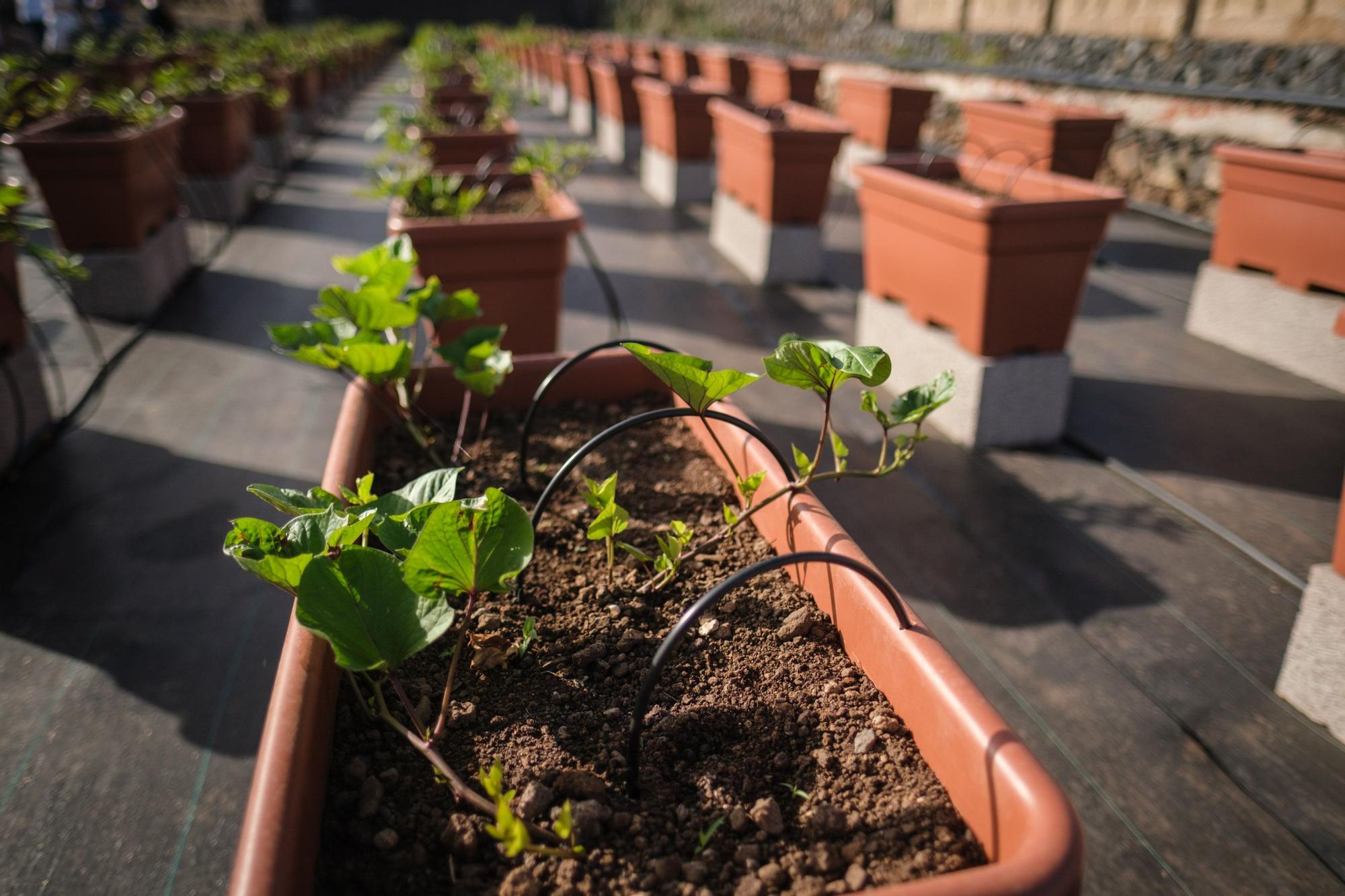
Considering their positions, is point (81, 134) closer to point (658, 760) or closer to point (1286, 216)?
point (658, 760)

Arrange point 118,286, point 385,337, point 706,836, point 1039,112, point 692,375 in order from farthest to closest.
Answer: point 1039,112, point 118,286, point 385,337, point 692,375, point 706,836

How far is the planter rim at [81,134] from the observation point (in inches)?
119

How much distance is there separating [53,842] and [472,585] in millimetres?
893

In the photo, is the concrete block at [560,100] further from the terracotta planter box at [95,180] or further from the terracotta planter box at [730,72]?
the terracotta planter box at [95,180]

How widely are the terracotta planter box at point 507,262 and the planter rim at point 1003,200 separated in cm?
92

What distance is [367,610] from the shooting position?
787 mm

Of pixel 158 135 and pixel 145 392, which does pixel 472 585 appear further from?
pixel 158 135

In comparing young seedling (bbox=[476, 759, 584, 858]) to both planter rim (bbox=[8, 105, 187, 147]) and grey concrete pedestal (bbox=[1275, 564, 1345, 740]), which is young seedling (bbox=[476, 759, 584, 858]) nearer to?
→ grey concrete pedestal (bbox=[1275, 564, 1345, 740])

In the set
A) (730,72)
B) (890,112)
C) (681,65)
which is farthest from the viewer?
(681,65)

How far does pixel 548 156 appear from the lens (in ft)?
→ 8.77

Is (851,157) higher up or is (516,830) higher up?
(851,157)

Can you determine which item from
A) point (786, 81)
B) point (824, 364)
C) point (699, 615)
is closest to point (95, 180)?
point (824, 364)

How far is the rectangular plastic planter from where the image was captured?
23.7 inches

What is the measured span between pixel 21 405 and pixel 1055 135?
418 cm
